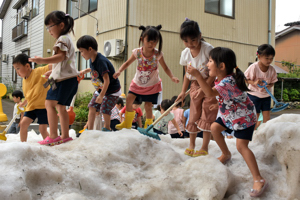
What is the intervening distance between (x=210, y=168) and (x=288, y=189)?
78 cm

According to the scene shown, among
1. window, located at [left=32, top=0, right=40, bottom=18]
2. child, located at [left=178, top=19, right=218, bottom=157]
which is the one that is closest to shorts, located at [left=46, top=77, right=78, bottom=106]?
child, located at [left=178, top=19, right=218, bottom=157]

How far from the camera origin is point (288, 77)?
18.5 meters

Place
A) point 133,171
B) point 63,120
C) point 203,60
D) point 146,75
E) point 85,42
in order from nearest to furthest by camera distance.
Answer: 1. point 133,171
2. point 203,60
3. point 63,120
4. point 85,42
5. point 146,75

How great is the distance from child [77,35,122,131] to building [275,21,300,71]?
25.8 meters

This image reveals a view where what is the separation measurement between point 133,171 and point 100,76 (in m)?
1.90

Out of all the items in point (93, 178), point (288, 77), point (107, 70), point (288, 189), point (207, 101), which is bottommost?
point (288, 189)

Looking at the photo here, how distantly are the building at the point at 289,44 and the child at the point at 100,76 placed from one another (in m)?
25.8

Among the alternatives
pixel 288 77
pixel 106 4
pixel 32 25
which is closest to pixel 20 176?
pixel 106 4

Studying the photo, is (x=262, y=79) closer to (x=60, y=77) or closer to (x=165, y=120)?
(x=165, y=120)

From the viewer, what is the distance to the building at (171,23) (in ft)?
33.3

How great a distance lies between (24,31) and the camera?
60.4 feet

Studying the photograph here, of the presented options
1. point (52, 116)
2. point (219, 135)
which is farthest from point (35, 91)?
point (219, 135)

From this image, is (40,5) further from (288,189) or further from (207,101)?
(288,189)

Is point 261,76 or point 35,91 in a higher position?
point 261,76
